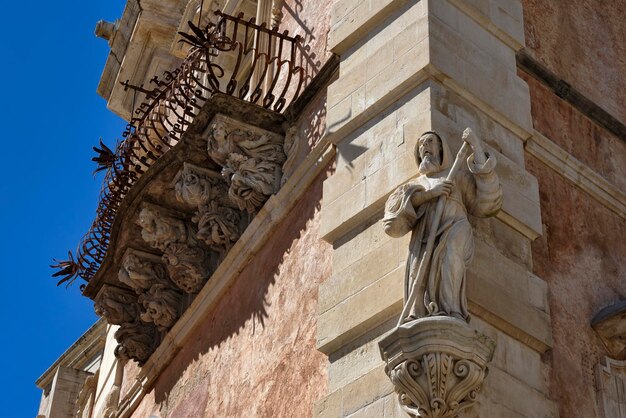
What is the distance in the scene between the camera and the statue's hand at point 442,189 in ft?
26.7

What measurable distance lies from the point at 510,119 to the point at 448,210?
167cm

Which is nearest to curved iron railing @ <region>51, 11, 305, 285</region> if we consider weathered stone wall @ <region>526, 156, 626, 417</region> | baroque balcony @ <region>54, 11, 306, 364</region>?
baroque balcony @ <region>54, 11, 306, 364</region>

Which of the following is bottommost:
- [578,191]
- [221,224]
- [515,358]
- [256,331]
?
[515,358]

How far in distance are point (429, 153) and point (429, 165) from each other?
0.36 feet

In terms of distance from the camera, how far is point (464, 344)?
24.8 feet

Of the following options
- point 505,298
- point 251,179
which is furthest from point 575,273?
point 251,179

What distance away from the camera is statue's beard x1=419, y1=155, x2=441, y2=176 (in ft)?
27.7

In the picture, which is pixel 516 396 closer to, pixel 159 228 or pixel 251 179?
pixel 251 179

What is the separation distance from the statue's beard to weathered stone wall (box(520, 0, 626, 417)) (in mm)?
1186

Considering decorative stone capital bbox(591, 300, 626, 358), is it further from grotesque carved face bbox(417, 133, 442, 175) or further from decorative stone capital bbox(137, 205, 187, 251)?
decorative stone capital bbox(137, 205, 187, 251)

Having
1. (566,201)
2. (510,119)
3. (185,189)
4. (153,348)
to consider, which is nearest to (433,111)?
(510,119)

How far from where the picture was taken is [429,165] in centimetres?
845

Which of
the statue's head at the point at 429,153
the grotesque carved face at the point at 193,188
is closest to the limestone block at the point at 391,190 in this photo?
the statue's head at the point at 429,153

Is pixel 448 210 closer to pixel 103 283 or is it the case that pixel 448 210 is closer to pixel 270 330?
pixel 270 330
